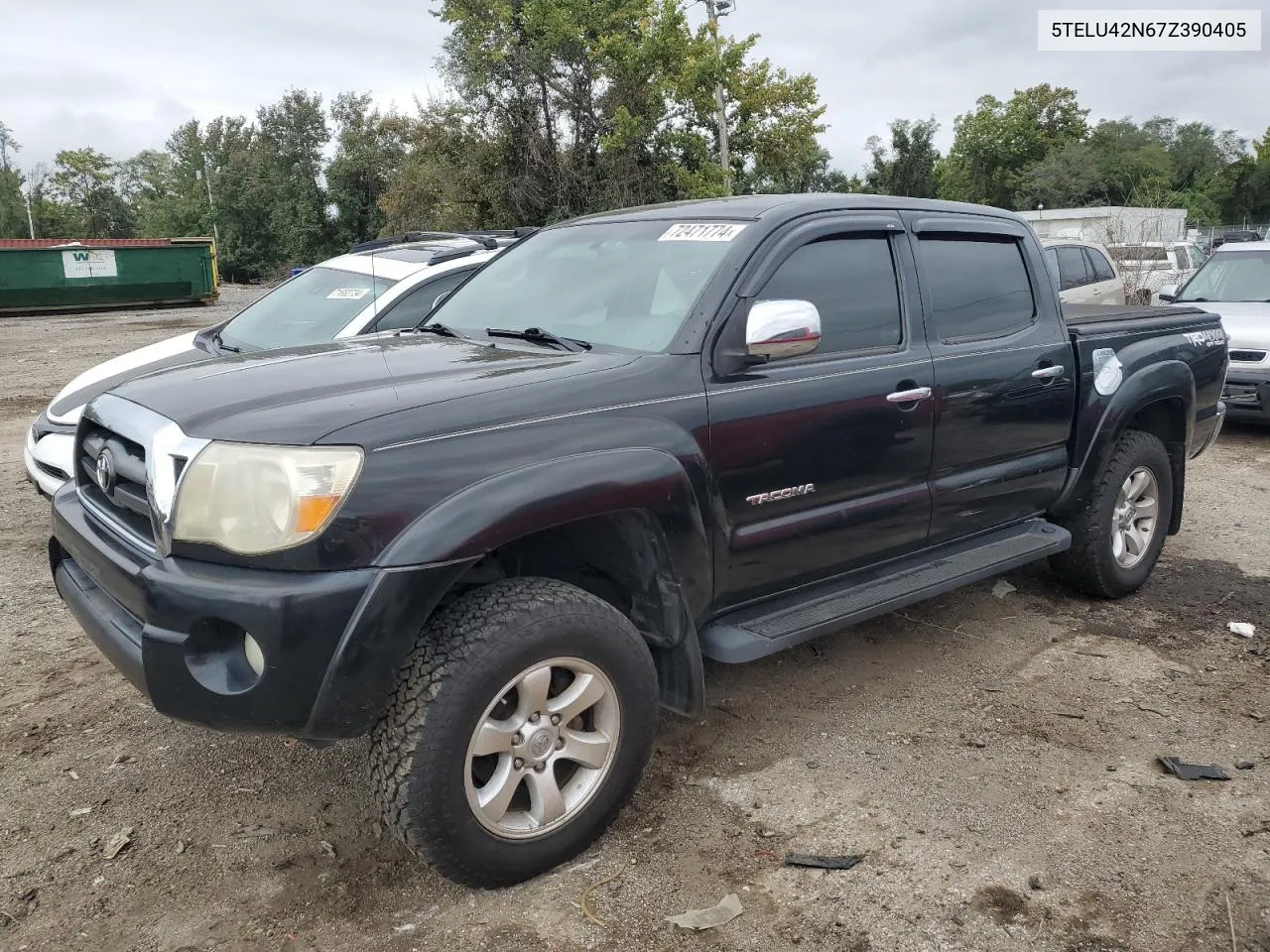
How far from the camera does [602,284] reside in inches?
140

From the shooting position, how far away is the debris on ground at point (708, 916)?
2547 mm

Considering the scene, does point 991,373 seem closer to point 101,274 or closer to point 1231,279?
point 1231,279

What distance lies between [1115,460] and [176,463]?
3973mm

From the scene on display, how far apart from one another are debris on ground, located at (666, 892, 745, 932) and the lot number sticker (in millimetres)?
24107

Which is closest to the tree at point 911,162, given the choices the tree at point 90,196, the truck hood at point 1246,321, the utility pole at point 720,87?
the utility pole at point 720,87

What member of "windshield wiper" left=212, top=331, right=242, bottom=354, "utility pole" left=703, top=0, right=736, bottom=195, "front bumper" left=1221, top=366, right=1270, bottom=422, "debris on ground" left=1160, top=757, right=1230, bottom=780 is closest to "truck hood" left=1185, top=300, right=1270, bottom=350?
"front bumper" left=1221, top=366, right=1270, bottom=422

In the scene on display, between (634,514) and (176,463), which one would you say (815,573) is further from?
(176,463)

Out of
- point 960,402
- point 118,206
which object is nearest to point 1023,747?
point 960,402

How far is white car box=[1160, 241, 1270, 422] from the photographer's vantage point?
862 cm

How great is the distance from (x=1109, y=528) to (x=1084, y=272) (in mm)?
8384

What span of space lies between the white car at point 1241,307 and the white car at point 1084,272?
125 centimetres

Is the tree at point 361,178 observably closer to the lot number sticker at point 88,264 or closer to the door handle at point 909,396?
the lot number sticker at point 88,264

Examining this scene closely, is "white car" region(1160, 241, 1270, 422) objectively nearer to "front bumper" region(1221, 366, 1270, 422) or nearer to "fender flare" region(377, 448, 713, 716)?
"front bumper" region(1221, 366, 1270, 422)

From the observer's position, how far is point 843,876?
273 centimetres
